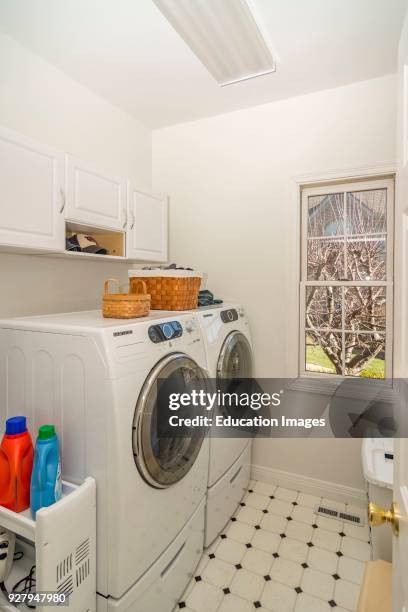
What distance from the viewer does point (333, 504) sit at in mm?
2342

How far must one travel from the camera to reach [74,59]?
1947 millimetres

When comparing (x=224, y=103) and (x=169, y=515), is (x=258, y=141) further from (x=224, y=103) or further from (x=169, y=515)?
(x=169, y=515)

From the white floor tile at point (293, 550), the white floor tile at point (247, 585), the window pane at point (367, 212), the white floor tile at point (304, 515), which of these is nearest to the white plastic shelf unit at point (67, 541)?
the white floor tile at point (247, 585)

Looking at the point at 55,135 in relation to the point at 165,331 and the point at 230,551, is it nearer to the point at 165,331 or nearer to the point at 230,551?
the point at 165,331

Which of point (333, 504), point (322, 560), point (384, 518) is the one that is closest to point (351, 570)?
point (322, 560)

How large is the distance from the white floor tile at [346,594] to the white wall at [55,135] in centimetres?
216

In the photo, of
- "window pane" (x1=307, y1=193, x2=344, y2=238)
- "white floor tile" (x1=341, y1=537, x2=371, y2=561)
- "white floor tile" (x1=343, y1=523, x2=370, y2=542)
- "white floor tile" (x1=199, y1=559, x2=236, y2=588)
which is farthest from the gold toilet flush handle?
"window pane" (x1=307, y1=193, x2=344, y2=238)

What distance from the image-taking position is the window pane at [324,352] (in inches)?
96.0

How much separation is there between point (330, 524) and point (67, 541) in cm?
172

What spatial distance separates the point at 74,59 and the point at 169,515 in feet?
8.15

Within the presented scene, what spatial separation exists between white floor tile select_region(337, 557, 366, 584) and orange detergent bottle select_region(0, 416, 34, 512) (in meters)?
1.65

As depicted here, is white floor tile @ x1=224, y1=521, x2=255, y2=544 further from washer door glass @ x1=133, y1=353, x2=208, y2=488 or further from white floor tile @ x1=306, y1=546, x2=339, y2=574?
washer door glass @ x1=133, y1=353, x2=208, y2=488

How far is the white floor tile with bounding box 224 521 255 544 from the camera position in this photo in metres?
2.03

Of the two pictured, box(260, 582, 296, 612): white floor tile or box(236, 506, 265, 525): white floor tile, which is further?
box(236, 506, 265, 525): white floor tile
